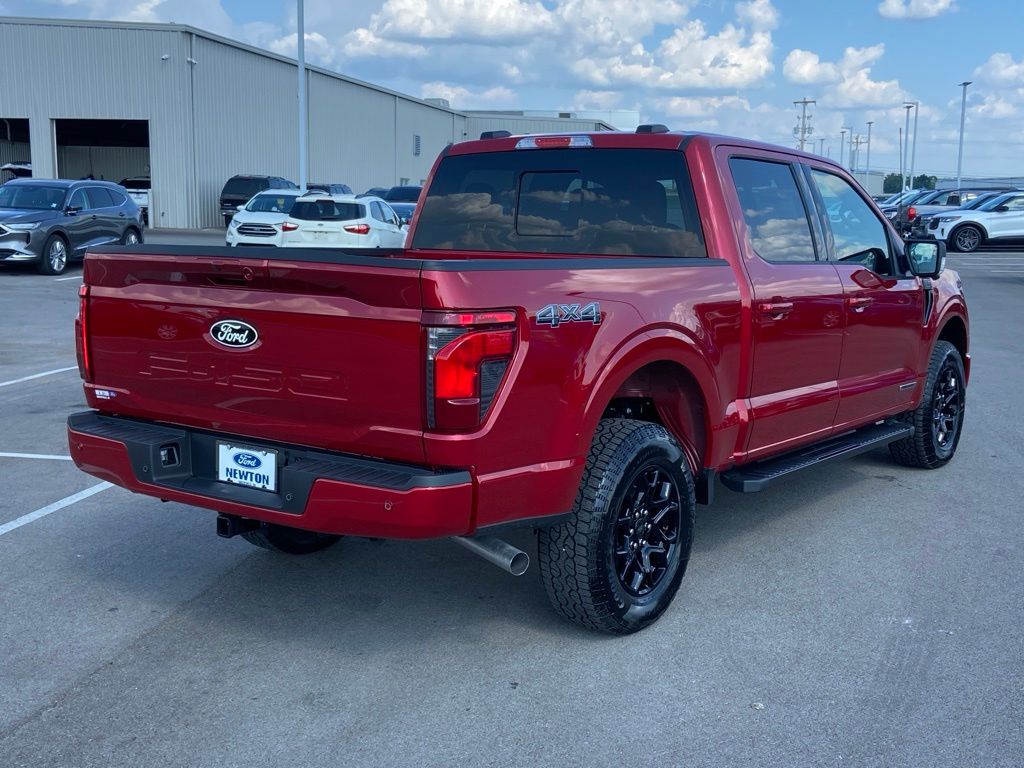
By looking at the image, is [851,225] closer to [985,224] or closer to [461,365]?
[461,365]

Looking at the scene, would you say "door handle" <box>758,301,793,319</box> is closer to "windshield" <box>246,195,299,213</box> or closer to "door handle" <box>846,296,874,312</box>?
"door handle" <box>846,296,874,312</box>

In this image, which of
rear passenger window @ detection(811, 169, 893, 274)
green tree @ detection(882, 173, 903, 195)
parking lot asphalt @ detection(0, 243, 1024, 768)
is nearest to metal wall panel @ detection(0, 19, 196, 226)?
parking lot asphalt @ detection(0, 243, 1024, 768)

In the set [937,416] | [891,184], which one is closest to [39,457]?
[937,416]

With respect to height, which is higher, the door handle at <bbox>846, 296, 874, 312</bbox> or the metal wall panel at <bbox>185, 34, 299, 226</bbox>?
the metal wall panel at <bbox>185, 34, 299, 226</bbox>

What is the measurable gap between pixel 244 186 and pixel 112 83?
5.49 meters

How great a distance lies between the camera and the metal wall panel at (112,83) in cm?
3538

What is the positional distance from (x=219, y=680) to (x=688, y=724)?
5.53ft

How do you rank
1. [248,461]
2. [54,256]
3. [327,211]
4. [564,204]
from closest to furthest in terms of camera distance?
[248,461] → [564,204] → [54,256] → [327,211]

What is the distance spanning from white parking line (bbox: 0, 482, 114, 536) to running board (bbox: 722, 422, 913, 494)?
3.65m

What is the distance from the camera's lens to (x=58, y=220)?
1953cm

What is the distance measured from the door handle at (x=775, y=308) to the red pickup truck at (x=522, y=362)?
0.04 ft

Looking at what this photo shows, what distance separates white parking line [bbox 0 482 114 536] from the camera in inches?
221

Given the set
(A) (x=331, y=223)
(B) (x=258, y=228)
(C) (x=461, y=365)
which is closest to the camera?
(C) (x=461, y=365)

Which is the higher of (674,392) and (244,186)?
(244,186)
